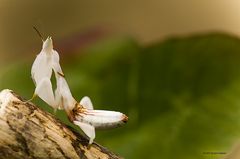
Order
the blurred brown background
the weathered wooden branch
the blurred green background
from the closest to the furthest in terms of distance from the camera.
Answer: the weathered wooden branch → the blurred green background → the blurred brown background

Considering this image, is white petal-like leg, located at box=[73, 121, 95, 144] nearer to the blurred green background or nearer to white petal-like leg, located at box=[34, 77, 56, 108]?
white petal-like leg, located at box=[34, 77, 56, 108]

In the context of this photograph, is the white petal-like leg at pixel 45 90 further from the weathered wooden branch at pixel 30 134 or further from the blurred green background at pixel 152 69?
the blurred green background at pixel 152 69

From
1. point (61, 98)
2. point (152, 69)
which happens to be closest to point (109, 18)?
point (152, 69)

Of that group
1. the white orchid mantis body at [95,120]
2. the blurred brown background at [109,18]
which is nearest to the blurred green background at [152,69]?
the blurred brown background at [109,18]

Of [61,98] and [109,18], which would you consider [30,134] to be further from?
[109,18]

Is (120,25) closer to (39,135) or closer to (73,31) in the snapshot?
(73,31)

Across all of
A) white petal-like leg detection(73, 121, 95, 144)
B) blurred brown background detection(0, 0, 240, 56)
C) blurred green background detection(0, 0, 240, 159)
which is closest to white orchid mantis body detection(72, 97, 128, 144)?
white petal-like leg detection(73, 121, 95, 144)

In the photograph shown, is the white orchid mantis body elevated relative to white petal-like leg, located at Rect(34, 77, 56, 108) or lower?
lower

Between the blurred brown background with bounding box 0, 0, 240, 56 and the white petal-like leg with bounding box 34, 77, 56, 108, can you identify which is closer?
the white petal-like leg with bounding box 34, 77, 56, 108
